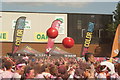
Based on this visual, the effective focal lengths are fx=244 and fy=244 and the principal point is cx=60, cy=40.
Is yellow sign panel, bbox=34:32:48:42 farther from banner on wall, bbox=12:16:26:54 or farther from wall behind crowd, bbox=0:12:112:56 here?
banner on wall, bbox=12:16:26:54

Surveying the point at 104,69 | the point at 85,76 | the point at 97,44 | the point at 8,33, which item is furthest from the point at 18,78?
the point at 97,44

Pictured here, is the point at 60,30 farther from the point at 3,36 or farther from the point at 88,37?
the point at 3,36

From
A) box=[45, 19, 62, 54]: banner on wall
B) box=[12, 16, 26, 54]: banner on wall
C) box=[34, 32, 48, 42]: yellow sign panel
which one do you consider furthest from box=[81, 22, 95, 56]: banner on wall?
box=[12, 16, 26, 54]: banner on wall

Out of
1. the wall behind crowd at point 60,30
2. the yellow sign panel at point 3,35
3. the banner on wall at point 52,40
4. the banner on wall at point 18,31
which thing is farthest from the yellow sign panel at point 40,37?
the yellow sign panel at point 3,35

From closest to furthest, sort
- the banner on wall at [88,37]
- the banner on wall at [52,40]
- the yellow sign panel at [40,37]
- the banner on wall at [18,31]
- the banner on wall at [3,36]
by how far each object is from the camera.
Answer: the banner on wall at [52,40], the banner on wall at [18,31], the banner on wall at [3,36], the yellow sign panel at [40,37], the banner on wall at [88,37]

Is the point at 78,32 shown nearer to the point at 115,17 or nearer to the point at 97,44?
the point at 97,44

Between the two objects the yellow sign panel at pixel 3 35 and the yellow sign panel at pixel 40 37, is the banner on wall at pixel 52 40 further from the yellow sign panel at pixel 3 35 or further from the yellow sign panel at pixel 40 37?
the yellow sign panel at pixel 3 35

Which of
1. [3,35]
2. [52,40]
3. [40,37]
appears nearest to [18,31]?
[3,35]

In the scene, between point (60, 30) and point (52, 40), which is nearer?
point (52, 40)

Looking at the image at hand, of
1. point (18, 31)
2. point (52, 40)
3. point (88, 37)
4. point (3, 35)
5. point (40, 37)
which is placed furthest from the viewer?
point (40, 37)

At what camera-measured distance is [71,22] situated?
128ft

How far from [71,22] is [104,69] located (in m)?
32.6

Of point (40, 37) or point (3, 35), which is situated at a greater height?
point (3, 35)

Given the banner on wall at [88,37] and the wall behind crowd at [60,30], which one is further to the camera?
the banner on wall at [88,37]
